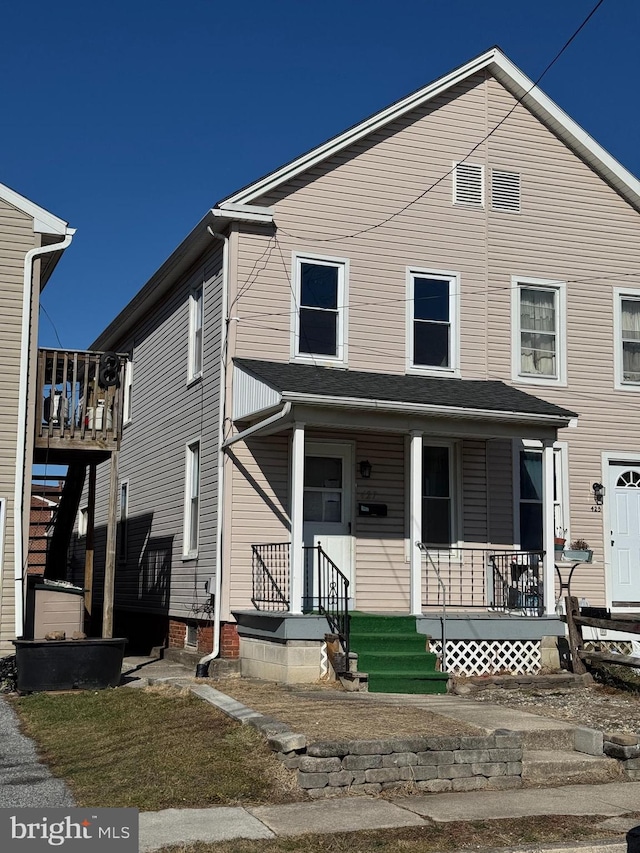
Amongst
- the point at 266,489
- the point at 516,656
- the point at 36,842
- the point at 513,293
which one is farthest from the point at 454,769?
the point at 513,293

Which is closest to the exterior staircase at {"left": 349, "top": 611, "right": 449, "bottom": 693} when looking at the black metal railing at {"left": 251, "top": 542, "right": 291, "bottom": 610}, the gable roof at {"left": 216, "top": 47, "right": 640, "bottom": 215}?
the black metal railing at {"left": 251, "top": 542, "right": 291, "bottom": 610}

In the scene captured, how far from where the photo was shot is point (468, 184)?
16.7m

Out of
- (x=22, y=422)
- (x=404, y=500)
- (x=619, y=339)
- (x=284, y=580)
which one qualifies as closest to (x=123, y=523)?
(x=22, y=422)

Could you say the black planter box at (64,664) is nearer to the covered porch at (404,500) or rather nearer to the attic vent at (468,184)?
the covered porch at (404,500)

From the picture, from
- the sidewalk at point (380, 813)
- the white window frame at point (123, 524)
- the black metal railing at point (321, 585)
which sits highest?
the white window frame at point (123, 524)

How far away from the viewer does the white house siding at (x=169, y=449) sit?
15.6 m

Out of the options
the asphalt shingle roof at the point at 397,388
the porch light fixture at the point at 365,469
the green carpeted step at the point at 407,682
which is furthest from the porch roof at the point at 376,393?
the green carpeted step at the point at 407,682

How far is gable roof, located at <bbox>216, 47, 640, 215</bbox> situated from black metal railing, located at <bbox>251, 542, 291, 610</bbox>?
5.07 metres

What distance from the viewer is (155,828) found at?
269 inches

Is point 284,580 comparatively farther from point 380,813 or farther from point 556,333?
point 380,813

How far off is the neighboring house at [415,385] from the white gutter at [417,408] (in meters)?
0.03

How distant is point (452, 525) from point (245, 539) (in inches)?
129

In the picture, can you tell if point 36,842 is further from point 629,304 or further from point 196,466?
point 629,304

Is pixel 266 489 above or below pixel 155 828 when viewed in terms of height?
A: above
